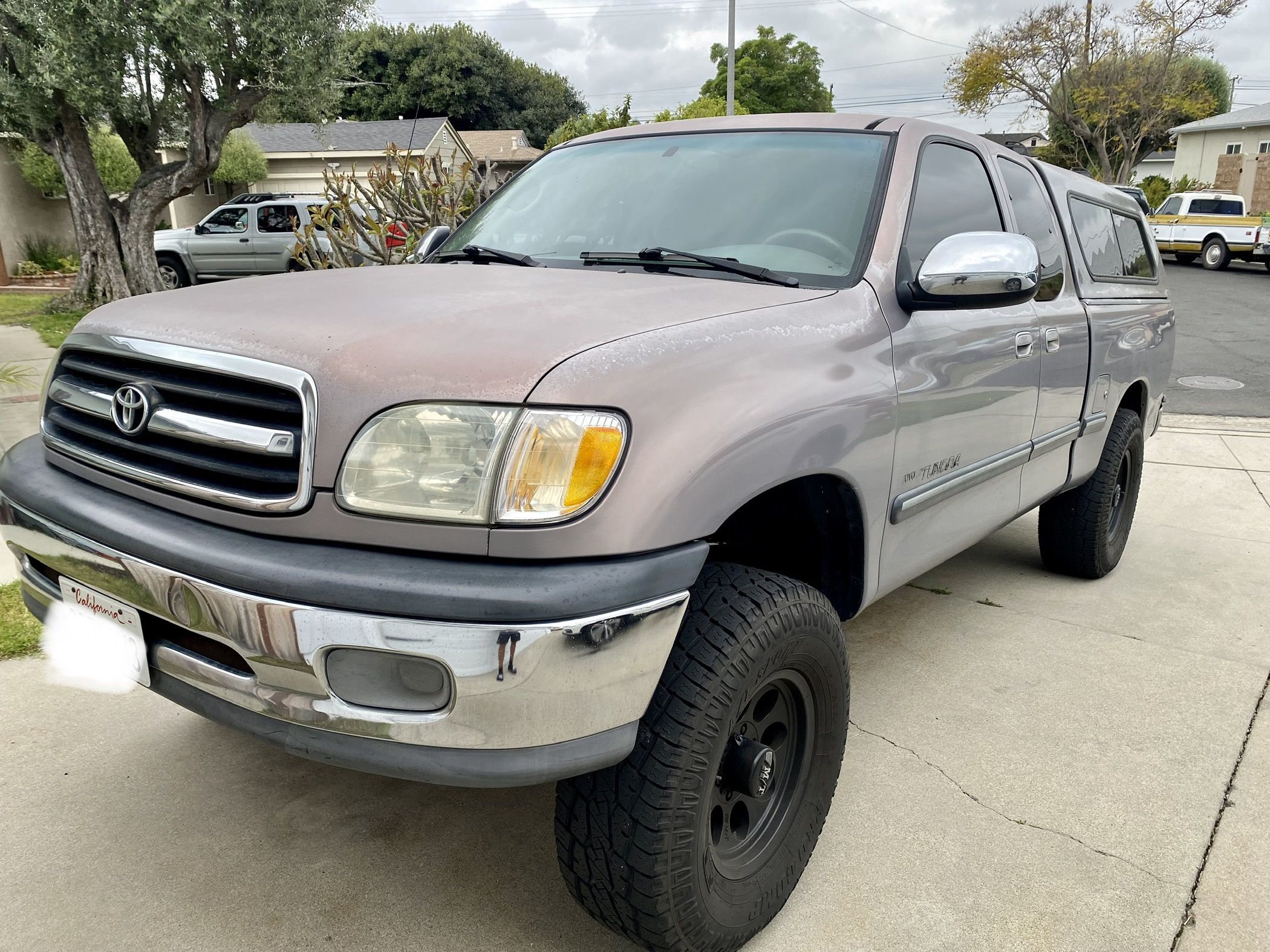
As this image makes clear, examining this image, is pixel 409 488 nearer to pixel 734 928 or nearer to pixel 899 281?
pixel 734 928

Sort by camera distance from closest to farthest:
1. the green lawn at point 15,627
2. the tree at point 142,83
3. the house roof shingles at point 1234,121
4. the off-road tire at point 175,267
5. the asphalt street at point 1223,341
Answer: the green lawn at point 15,627, the asphalt street at point 1223,341, the tree at point 142,83, the off-road tire at point 175,267, the house roof shingles at point 1234,121

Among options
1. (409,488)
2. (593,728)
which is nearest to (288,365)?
(409,488)

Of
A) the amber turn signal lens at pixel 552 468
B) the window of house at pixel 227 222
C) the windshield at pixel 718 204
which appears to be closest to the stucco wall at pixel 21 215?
the window of house at pixel 227 222

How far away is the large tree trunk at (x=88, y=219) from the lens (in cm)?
1325

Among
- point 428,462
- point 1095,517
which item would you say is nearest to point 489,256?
point 428,462

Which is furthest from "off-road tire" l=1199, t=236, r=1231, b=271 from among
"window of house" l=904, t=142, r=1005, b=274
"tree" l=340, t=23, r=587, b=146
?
"tree" l=340, t=23, r=587, b=146

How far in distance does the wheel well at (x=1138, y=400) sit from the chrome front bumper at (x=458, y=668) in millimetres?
3387

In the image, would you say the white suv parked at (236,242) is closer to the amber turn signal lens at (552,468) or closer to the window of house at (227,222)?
the window of house at (227,222)

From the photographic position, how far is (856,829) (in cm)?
249

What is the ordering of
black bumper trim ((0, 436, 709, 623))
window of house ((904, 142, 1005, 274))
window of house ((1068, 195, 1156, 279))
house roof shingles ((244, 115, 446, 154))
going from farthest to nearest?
house roof shingles ((244, 115, 446, 154)) → window of house ((1068, 195, 1156, 279)) → window of house ((904, 142, 1005, 274)) → black bumper trim ((0, 436, 709, 623))

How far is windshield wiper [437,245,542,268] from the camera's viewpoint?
2688 mm

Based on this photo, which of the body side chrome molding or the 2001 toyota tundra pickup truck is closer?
the 2001 toyota tundra pickup truck

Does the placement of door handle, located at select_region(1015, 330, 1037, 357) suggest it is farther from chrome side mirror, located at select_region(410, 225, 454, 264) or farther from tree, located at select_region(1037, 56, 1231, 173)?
tree, located at select_region(1037, 56, 1231, 173)

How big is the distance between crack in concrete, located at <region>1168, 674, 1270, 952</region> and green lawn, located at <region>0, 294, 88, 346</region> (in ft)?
37.5
